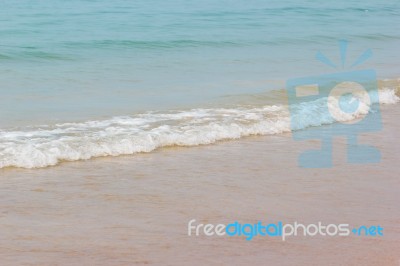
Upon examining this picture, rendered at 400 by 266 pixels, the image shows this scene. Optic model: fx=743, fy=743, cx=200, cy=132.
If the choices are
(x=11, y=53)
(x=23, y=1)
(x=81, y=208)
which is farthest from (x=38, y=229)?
(x=23, y=1)

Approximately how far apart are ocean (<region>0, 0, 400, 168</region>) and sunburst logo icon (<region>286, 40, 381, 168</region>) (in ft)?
0.55

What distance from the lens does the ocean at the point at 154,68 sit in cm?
802

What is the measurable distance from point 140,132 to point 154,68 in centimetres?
493

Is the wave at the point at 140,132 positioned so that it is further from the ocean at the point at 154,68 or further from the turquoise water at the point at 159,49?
the turquoise water at the point at 159,49

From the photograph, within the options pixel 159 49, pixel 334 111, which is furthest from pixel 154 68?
pixel 334 111

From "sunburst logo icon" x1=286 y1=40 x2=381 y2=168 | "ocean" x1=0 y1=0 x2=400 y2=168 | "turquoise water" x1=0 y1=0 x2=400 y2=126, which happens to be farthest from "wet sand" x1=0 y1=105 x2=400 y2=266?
"turquoise water" x1=0 y1=0 x2=400 y2=126

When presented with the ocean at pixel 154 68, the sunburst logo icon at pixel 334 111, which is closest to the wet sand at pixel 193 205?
the sunburst logo icon at pixel 334 111

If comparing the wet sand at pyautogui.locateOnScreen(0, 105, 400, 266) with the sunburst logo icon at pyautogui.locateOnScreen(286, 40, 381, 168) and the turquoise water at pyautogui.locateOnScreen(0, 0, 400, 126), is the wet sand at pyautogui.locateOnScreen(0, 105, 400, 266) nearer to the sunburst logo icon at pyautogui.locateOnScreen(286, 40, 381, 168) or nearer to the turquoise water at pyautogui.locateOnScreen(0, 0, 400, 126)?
the sunburst logo icon at pyautogui.locateOnScreen(286, 40, 381, 168)

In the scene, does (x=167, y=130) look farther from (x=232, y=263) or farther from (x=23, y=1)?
(x=23, y=1)

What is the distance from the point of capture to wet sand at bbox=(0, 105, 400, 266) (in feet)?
16.4

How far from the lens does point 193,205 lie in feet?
19.5

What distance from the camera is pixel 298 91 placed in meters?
11.1

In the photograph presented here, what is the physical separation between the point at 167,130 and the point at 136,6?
51.9ft

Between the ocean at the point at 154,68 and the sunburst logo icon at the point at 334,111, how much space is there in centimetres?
17
